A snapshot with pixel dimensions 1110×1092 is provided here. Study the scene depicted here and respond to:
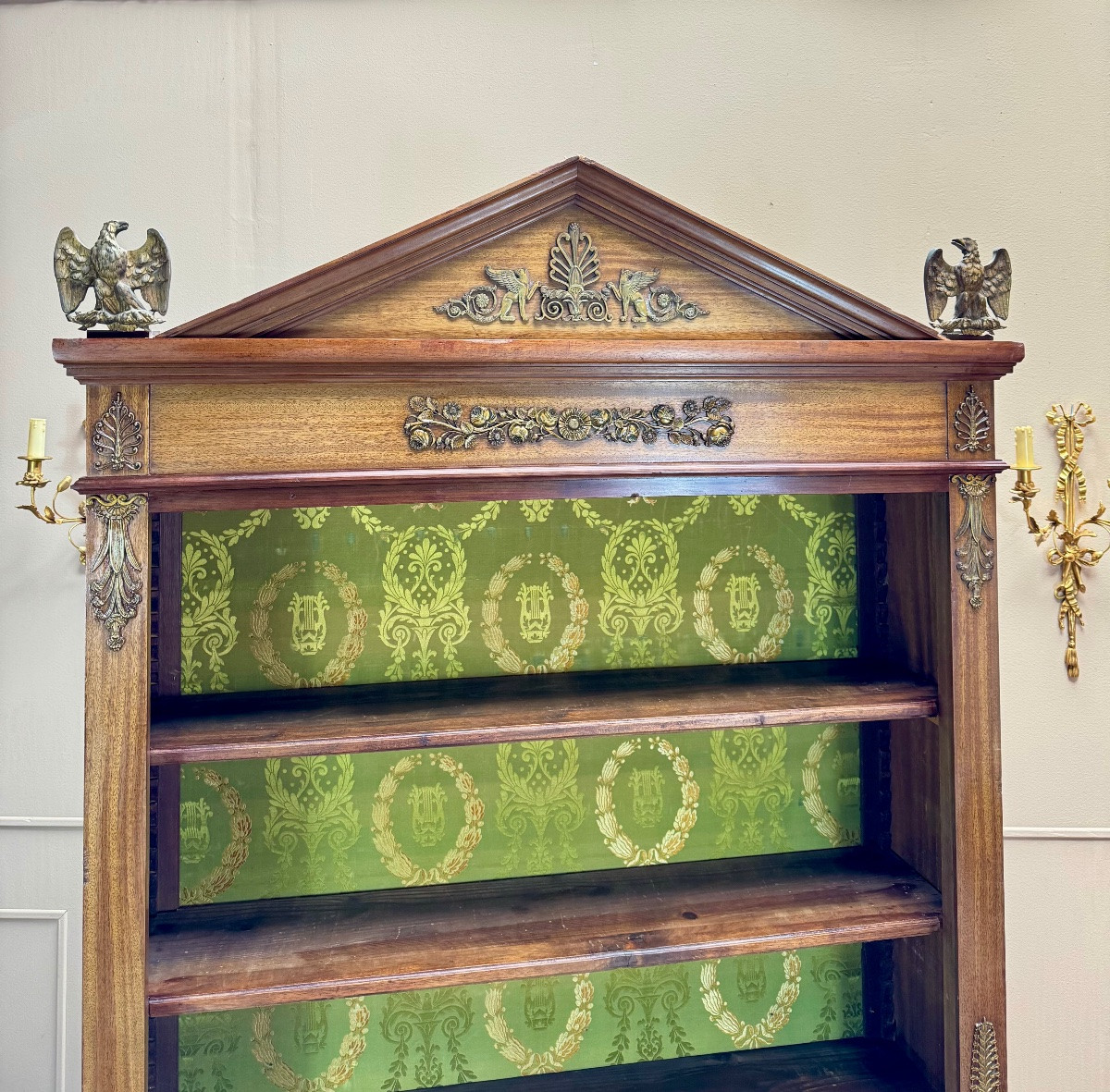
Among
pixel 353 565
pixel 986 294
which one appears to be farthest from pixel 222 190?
pixel 986 294

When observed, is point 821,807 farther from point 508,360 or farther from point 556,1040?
point 508,360

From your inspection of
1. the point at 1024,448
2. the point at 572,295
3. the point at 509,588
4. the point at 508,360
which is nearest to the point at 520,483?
the point at 508,360

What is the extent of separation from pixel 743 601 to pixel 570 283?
702 millimetres

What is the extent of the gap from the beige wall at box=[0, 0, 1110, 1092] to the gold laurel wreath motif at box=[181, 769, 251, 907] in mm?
421

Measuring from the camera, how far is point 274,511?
1407mm

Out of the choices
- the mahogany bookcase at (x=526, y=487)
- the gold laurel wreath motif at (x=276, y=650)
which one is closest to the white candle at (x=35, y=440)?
the mahogany bookcase at (x=526, y=487)

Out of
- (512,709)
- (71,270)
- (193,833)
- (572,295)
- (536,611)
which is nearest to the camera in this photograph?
(71,270)

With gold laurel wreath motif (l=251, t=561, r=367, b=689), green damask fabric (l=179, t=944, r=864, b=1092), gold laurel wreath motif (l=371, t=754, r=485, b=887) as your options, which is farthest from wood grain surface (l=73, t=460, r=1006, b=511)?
green damask fabric (l=179, t=944, r=864, b=1092)

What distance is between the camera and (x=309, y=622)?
141 cm

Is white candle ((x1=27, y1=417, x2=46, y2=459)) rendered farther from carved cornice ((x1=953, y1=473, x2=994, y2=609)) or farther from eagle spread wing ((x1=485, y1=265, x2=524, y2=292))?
carved cornice ((x1=953, y1=473, x2=994, y2=609))

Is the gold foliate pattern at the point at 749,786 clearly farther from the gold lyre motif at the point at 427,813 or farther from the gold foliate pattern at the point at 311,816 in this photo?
the gold foliate pattern at the point at 311,816

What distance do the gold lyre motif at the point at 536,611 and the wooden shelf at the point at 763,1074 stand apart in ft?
2.52

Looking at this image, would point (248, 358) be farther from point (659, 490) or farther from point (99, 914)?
point (99, 914)

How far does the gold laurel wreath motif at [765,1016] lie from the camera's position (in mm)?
1496
